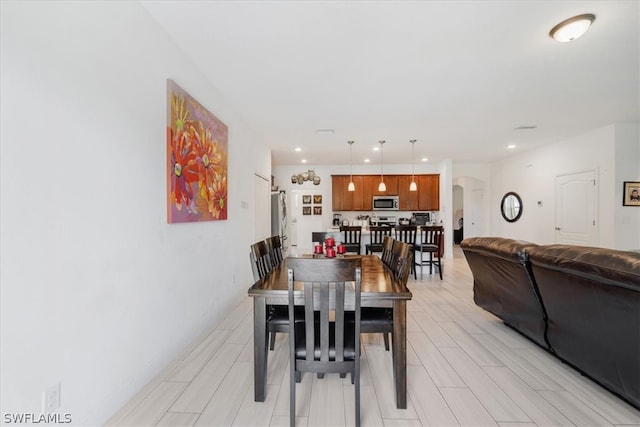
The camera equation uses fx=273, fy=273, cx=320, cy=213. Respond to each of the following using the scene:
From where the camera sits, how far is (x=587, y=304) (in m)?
1.71

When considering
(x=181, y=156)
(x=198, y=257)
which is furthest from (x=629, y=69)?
(x=198, y=257)

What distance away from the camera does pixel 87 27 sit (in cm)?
144

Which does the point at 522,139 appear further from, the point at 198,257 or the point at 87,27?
the point at 87,27

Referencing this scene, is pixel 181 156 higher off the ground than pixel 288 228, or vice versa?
pixel 181 156

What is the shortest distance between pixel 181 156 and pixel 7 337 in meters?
1.51

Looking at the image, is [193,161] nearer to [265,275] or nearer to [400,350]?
[265,275]

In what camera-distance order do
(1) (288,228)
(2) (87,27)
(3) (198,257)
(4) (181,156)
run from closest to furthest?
(2) (87,27), (4) (181,156), (3) (198,257), (1) (288,228)

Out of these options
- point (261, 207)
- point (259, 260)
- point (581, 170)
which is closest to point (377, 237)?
point (261, 207)

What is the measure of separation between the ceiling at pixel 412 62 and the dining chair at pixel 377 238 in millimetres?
1696

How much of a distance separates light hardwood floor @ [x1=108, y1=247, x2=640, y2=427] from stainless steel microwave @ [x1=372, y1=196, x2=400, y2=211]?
494cm

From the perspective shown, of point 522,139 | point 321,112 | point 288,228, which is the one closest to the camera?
point 321,112

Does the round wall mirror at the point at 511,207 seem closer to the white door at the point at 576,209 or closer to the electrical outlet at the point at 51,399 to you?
the white door at the point at 576,209

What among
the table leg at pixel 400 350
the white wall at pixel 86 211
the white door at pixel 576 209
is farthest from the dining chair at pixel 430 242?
the white wall at pixel 86 211

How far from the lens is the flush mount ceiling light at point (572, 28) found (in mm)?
1942
